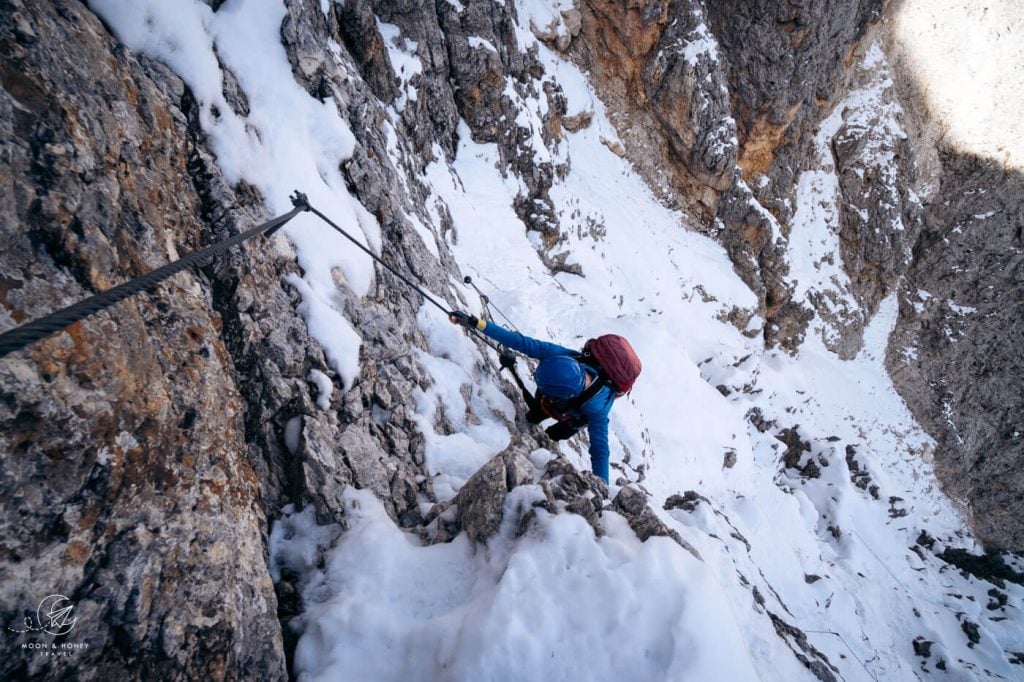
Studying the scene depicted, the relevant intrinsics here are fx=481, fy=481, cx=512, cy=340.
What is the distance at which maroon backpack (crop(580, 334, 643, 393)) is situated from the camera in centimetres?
467

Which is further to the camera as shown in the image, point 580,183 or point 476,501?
point 580,183

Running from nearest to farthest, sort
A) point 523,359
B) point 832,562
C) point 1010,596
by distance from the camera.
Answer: point 523,359
point 832,562
point 1010,596

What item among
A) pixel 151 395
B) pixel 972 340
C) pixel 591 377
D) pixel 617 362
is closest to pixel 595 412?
pixel 591 377

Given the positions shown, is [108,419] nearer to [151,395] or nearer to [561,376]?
[151,395]

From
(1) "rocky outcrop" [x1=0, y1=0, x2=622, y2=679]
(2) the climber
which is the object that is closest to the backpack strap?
(2) the climber

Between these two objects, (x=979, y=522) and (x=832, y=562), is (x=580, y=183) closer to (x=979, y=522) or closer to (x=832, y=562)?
(x=832, y=562)

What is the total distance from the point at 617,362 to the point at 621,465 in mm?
3102

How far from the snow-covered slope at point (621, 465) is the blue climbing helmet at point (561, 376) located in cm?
72

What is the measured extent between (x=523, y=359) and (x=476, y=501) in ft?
14.8

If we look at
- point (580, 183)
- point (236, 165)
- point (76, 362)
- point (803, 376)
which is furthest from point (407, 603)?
point (803, 376)

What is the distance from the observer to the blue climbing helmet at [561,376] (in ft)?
14.4

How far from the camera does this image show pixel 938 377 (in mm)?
20672

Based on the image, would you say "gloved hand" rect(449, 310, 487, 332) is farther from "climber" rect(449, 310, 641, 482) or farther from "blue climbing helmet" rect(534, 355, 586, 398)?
"blue climbing helmet" rect(534, 355, 586, 398)

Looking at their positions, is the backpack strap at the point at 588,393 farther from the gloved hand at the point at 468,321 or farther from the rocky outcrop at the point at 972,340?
the rocky outcrop at the point at 972,340
